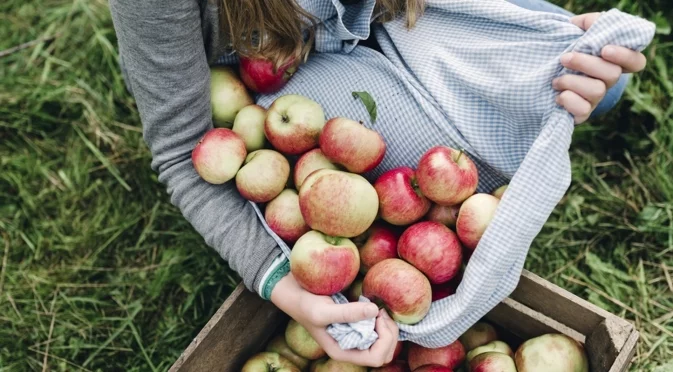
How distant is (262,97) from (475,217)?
0.66 meters

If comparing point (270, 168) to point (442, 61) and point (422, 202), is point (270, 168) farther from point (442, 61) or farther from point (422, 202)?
point (442, 61)

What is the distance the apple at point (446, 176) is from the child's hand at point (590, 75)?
0.23 metres

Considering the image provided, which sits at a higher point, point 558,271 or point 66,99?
point 66,99

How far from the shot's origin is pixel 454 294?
4.11ft

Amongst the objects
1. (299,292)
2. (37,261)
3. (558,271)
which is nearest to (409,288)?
(299,292)

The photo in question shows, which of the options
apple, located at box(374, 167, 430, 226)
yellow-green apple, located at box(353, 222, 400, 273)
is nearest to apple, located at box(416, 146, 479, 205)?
apple, located at box(374, 167, 430, 226)

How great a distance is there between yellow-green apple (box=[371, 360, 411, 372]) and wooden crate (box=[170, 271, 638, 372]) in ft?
0.83

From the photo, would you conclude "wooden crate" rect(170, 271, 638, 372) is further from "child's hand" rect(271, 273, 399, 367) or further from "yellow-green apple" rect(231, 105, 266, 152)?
"yellow-green apple" rect(231, 105, 266, 152)

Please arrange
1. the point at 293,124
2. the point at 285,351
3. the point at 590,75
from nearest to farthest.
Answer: the point at 590,75, the point at 293,124, the point at 285,351

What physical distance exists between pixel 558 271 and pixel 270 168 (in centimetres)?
102

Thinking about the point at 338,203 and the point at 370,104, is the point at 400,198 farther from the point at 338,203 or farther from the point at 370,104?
the point at 370,104

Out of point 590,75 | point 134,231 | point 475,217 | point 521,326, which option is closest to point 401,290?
point 475,217

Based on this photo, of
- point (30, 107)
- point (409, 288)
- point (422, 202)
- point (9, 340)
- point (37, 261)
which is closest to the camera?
point (409, 288)

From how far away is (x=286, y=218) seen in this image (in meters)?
1.36
